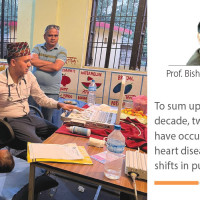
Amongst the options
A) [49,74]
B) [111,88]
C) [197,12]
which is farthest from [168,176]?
[111,88]

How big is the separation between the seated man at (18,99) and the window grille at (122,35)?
94.8 inches

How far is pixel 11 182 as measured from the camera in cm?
118

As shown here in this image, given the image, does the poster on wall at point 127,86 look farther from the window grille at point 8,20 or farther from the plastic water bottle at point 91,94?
the window grille at point 8,20

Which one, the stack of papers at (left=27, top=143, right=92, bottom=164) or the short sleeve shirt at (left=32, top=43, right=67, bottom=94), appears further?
the short sleeve shirt at (left=32, top=43, right=67, bottom=94)

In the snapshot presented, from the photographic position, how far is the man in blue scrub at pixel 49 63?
8.02 feet

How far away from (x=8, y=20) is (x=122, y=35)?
9.61 ft

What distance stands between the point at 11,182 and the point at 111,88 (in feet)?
9.00

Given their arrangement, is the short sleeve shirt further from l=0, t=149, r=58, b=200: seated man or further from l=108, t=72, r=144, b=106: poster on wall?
l=108, t=72, r=144, b=106: poster on wall

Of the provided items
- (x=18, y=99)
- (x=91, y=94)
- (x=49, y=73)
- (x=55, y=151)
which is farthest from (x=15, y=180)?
(x=91, y=94)

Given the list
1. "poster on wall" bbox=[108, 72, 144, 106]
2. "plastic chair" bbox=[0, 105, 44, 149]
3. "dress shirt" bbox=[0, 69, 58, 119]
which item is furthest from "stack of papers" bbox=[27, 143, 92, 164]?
"poster on wall" bbox=[108, 72, 144, 106]

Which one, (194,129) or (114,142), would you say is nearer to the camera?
(194,129)

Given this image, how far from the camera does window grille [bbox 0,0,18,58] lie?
4.61 metres

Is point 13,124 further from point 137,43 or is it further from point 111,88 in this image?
point 137,43

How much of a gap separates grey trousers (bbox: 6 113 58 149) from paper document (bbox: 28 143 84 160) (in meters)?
0.66
